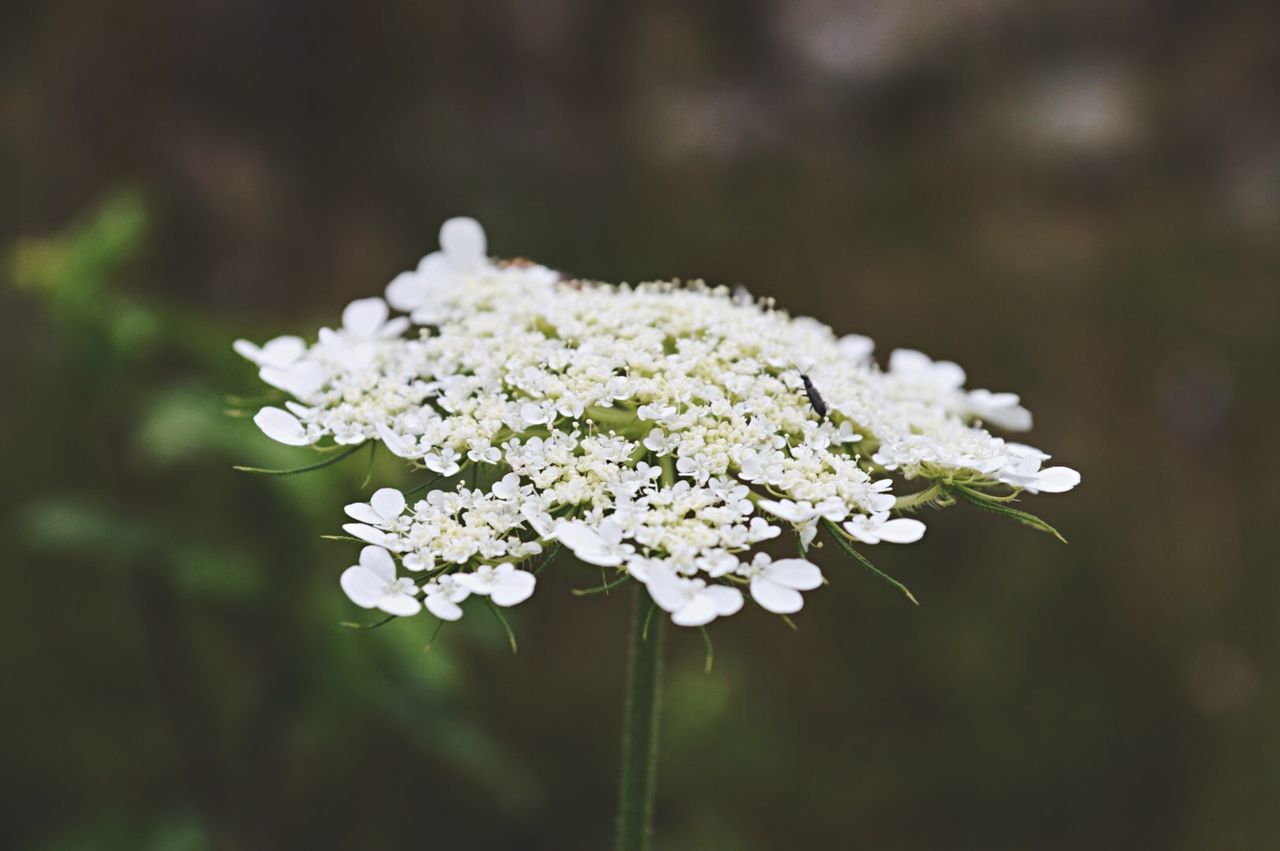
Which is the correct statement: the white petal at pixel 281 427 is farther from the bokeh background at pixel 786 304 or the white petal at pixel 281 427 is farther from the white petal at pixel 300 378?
the bokeh background at pixel 786 304

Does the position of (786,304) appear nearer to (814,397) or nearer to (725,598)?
(814,397)

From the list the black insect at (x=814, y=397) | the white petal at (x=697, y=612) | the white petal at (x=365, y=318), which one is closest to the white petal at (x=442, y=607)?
the white petal at (x=697, y=612)

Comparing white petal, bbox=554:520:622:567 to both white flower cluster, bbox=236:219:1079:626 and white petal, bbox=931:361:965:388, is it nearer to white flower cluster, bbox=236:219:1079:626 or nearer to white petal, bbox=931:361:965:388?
white flower cluster, bbox=236:219:1079:626

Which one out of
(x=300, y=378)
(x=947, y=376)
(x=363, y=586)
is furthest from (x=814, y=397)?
(x=300, y=378)

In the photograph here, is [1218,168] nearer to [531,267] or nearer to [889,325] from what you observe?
[889,325]

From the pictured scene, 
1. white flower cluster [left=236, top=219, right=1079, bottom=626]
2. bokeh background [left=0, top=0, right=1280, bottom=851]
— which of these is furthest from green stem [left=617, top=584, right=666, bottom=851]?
bokeh background [left=0, top=0, right=1280, bottom=851]
